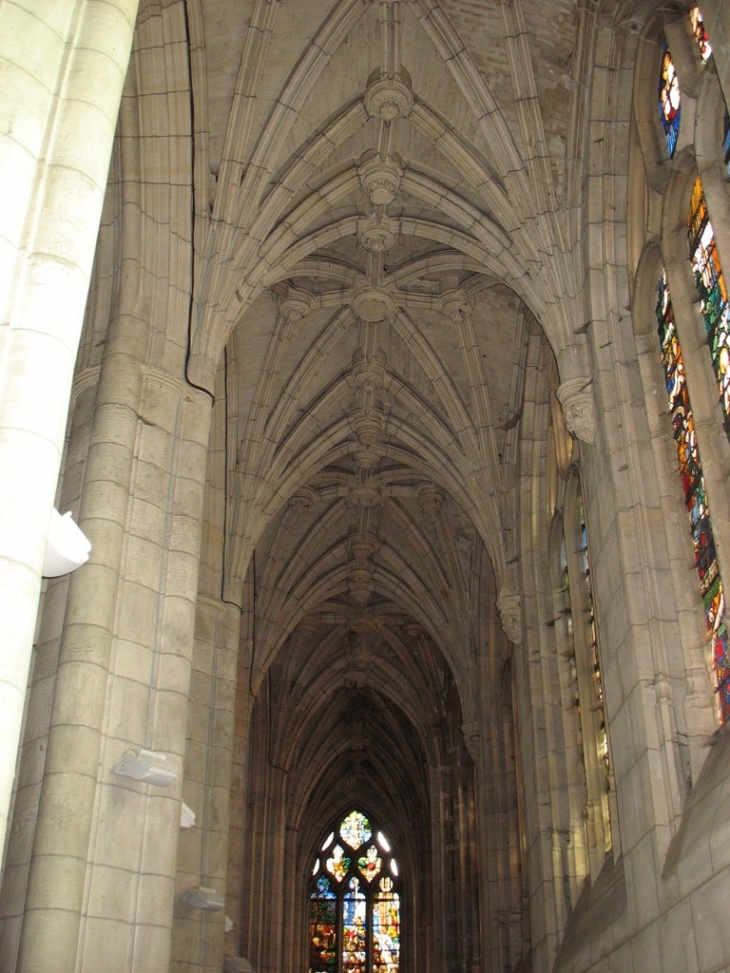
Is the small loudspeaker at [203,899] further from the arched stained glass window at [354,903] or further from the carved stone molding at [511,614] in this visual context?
the arched stained glass window at [354,903]

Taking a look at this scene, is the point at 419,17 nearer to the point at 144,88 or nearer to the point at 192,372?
the point at 144,88

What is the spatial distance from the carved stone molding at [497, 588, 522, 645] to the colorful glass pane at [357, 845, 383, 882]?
63.6 feet

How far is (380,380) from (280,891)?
13960mm

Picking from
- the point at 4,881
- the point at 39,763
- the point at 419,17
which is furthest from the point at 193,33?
the point at 4,881

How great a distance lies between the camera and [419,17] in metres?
13.1

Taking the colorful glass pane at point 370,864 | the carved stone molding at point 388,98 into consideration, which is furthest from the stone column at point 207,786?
the colorful glass pane at point 370,864

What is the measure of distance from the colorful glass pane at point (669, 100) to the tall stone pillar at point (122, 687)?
5.39 meters

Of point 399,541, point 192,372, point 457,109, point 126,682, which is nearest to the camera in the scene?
point 126,682

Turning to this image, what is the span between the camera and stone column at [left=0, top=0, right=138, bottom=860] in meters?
4.41

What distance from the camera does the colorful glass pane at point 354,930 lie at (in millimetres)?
31391

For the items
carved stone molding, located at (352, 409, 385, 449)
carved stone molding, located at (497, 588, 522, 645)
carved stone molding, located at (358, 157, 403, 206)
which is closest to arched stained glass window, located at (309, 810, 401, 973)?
carved stone molding, located at (352, 409, 385, 449)

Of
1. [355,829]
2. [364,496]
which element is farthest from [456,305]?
[355,829]

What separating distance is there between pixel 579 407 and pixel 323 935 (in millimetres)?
24689

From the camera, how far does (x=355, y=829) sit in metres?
34.0
